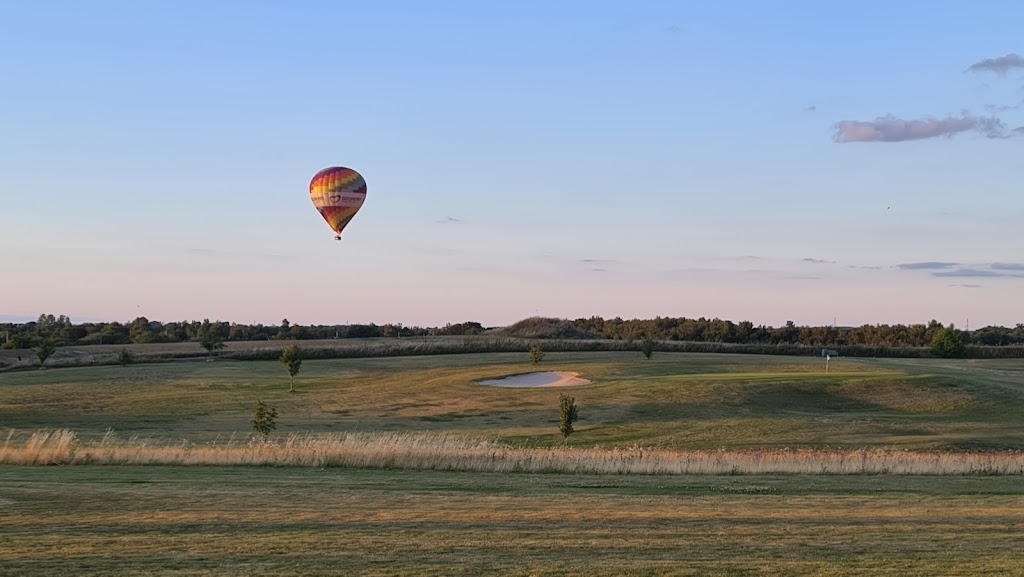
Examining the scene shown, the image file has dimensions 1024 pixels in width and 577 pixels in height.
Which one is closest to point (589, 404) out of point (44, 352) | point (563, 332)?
point (44, 352)

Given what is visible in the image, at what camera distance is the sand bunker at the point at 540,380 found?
64.4 meters

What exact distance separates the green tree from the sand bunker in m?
37.7

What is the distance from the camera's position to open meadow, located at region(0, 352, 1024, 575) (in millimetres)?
12205

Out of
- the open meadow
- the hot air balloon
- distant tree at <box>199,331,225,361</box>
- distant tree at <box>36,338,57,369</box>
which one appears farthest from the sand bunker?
distant tree at <box>36,338,57,369</box>

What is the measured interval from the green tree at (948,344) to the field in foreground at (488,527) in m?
71.3

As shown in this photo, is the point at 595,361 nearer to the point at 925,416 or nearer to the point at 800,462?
the point at 925,416

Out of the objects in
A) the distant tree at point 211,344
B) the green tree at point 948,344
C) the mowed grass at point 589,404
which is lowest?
the mowed grass at point 589,404

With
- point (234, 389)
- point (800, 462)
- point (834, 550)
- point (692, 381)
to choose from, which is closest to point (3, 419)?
point (234, 389)

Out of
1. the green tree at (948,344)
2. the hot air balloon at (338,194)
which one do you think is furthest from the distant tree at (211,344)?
the green tree at (948,344)

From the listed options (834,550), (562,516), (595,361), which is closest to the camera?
(834,550)

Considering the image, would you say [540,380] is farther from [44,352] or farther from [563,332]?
[563,332]

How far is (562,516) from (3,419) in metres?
39.8

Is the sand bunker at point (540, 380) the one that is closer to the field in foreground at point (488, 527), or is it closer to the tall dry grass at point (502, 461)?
the tall dry grass at point (502, 461)

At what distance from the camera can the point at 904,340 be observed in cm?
11100
